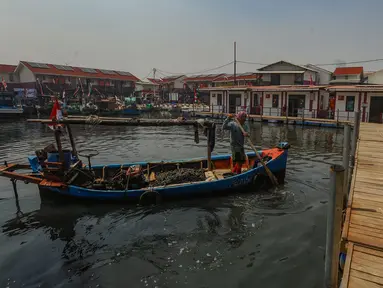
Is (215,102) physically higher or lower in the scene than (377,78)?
lower

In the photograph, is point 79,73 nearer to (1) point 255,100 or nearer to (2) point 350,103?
(1) point 255,100

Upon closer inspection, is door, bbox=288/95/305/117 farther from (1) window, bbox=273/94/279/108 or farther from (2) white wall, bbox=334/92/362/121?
(2) white wall, bbox=334/92/362/121

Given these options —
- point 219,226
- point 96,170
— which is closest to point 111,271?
point 219,226

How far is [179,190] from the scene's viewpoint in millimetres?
9539

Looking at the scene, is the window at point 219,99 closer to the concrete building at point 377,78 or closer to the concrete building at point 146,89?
the concrete building at point 377,78

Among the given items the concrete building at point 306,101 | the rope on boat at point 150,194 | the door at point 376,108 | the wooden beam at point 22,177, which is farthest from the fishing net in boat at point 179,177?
the door at point 376,108

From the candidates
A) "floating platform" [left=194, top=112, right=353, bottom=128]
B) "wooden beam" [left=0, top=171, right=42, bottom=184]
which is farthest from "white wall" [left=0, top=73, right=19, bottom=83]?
"wooden beam" [left=0, top=171, right=42, bottom=184]

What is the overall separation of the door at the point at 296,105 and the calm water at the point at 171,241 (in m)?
22.1

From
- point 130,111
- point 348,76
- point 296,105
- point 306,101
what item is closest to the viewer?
point 306,101

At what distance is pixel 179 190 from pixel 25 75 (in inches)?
2146

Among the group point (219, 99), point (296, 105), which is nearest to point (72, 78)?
point (219, 99)

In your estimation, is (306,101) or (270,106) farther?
(270,106)

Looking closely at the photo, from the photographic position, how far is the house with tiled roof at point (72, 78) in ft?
169

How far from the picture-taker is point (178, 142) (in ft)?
74.5
